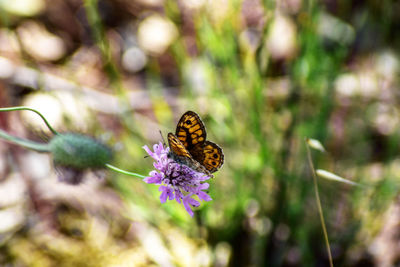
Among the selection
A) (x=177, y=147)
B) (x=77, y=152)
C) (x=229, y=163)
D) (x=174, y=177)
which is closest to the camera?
(x=177, y=147)

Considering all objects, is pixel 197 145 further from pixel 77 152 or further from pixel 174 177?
pixel 77 152

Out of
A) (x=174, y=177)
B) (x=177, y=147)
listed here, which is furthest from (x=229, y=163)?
(x=177, y=147)

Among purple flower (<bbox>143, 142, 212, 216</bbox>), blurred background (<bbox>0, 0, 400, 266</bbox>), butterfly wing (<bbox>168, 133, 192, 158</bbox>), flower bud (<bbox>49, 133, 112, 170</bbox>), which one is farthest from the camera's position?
blurred background (<bbox>0, 0, 400, 266</bbox>)

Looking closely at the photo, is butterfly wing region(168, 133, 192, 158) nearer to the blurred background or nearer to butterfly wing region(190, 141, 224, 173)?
butterfly wing region(190, 141, 224, 173)

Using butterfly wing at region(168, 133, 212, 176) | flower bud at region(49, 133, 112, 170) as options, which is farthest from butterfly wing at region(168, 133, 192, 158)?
flower bud at region(49, 133, 112, 170)

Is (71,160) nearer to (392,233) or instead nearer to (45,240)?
(45,240)
